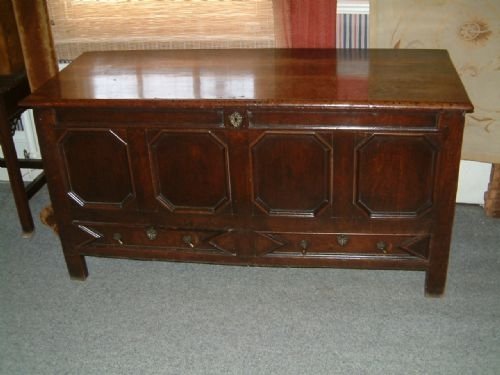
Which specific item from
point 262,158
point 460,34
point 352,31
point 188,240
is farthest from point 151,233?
point 460,34

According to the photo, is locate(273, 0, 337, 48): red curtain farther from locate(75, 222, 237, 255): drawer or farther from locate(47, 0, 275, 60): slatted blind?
locate(75, 222, 237, 255): drawer

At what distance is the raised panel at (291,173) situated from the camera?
2.08 meters

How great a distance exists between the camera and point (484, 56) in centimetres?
247

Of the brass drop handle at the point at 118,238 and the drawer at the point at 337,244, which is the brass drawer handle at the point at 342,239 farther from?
the brass drop handle at the point at 118,238

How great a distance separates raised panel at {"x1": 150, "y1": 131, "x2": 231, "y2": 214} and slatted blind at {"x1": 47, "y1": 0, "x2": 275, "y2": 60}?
69 centimetres

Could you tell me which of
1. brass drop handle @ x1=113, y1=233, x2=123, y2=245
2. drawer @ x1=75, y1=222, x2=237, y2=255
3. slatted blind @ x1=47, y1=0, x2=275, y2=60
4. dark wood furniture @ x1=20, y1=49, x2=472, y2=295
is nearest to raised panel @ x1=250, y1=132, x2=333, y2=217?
dark wood furniture @ x1=20, y1=49, x2=472, y2=295

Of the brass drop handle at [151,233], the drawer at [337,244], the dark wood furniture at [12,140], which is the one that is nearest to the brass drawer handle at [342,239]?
the drawer at [337,244]

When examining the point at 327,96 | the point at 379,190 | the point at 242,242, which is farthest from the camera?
the point at 242,242

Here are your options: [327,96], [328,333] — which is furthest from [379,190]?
[328,333]

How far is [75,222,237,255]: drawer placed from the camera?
7.64ft

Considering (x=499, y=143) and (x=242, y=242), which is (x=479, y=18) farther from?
(x=242, y=242)

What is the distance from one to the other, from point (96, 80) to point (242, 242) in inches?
30.1

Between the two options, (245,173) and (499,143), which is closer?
(245,173)

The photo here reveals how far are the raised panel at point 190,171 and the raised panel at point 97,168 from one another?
0.38 ft
